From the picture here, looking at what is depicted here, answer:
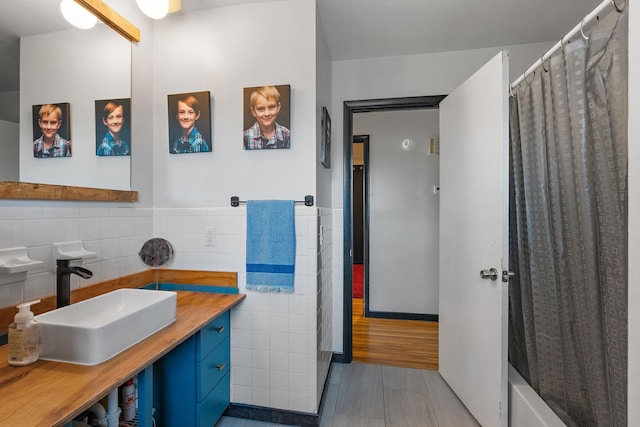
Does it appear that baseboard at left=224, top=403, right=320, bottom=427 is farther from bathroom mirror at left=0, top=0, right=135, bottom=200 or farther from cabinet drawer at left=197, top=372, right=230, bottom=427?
bathroom mirror at left=0, top=0, right=135, bottom=200

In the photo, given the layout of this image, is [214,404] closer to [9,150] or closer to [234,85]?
[9,150]

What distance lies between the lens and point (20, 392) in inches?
30.0

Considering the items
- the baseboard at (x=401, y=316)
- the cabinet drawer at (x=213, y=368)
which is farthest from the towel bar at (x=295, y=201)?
the baseboard at (x=401, y=316)

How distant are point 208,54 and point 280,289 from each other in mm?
1392

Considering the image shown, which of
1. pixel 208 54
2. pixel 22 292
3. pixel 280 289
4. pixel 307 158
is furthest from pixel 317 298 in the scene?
pixel 208 54

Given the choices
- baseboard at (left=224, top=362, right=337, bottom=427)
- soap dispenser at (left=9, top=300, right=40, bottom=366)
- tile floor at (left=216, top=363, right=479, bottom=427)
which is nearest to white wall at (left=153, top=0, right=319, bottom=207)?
soap dispenser at (left=9, top=300, right=40, bottom=366)

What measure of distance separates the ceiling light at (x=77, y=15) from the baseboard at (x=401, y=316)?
10.2 ft

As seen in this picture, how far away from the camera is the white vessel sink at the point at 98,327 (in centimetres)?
90

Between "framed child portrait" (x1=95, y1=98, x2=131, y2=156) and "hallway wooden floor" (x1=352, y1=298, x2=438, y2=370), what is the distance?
2.19 meters

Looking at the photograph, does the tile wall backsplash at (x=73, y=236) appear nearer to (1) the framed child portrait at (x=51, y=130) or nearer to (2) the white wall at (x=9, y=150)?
(2) the white wall at (x=9, y=150)

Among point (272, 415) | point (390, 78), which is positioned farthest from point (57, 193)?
point (390, 78)

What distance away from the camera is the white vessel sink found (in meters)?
0.90

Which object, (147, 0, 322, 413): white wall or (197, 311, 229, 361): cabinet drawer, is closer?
(197, 311, 229, 361): cabinet drawer

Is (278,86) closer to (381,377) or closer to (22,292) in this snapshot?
(22,292)
